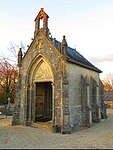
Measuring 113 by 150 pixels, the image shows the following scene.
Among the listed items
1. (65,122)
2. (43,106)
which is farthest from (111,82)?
(65,122)

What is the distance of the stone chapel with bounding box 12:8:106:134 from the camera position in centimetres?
1759

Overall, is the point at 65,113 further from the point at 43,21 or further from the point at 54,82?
the point at 43,21

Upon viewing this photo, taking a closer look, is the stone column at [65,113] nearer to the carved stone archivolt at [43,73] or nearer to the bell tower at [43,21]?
the carved stone archivolt at [43,73]

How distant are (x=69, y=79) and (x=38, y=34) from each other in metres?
5.66

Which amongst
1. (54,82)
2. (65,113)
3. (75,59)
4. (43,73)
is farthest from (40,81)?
(65,113)

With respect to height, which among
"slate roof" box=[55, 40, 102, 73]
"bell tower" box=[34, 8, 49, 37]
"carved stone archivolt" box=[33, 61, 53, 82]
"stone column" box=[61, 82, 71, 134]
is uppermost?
"bell tower" box=[34, 8, 49, 37]

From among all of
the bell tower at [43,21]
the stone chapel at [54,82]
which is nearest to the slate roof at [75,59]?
the stone chapel at [54,82]

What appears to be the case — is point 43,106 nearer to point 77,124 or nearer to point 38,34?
point 77,124

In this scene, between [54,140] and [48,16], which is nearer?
[54,140]

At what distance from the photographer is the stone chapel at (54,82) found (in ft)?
57.7

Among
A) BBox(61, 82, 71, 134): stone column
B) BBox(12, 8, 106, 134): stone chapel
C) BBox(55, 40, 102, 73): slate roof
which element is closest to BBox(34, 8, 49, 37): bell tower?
BBox(12, 8, 106, 134): stone chapel

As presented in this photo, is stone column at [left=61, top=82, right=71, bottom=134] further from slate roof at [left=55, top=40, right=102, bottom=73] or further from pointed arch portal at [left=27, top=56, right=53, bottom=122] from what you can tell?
slate roof at [left=55, top=40, right=102, bottom=73]

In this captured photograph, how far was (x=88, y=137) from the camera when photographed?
15.0 meters

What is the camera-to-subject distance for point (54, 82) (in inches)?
722
